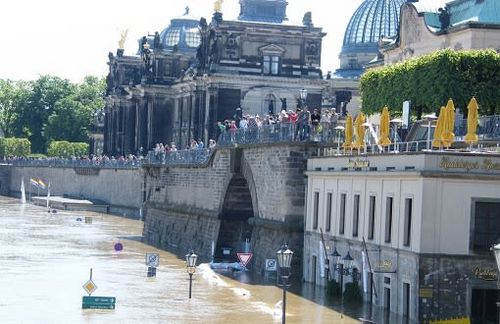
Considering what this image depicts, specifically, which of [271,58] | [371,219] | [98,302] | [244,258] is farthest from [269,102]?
[98,302]

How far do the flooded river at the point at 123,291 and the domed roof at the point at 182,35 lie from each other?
205ft

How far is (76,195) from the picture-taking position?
163m

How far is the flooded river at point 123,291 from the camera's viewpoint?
155 feet

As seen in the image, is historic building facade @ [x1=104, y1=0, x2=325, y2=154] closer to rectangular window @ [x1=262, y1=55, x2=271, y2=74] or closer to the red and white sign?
rectangular window @ [x1=262, y1=55, x2=271, y2=74]

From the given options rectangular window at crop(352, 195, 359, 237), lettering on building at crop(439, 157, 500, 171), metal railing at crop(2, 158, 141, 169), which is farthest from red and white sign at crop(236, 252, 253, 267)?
metal railing at crop(2, 158, 141, 169)

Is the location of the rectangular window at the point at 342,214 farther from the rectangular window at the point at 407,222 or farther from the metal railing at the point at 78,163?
the metal railing at the point at 78,163

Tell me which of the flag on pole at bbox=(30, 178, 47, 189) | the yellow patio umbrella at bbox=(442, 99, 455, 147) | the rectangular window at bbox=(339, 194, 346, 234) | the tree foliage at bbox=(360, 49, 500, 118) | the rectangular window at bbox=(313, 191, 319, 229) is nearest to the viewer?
the yellow patio umbrella at bbox=(442, 99, 455, 147)

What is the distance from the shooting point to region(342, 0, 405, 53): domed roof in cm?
15556

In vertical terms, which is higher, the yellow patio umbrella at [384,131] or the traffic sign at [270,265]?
the yellow patio umbrella at [384,131]

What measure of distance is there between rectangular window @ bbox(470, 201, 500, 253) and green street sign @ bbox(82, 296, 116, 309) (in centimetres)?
1314

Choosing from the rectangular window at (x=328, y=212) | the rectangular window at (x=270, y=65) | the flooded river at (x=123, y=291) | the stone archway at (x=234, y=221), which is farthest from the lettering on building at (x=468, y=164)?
the rectangular window at (x=270, y=65)

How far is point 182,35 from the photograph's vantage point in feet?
495

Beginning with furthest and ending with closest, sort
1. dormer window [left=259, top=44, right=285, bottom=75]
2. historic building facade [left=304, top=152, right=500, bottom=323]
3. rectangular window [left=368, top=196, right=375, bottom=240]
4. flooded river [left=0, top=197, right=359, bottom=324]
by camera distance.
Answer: dormer window [left=259, top=44, right=285, bottom=75] < rectangular window [left=368, top=196, right=375, bottom=240] < flooded river [left=0, top=197, right=359, bottom=324] < historic building facade [left=304, top=152, right=500, bottom=323]

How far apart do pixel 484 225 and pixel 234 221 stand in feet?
97.8
